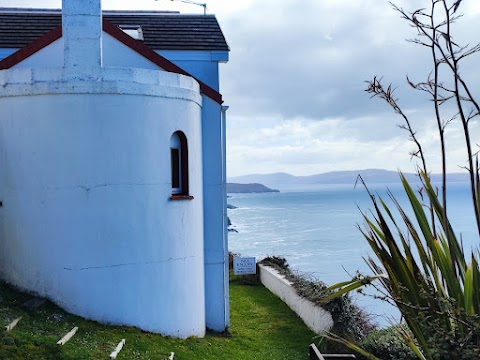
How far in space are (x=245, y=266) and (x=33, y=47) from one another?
413 inches

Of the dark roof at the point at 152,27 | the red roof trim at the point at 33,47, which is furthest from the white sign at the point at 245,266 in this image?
the red roof trim at the point at 33,47

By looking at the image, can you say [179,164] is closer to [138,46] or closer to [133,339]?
[138,46]

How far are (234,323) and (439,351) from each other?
10.2 metres

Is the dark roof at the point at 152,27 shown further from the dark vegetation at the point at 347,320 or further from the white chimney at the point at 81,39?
the dark vegetation at the point at 347,320

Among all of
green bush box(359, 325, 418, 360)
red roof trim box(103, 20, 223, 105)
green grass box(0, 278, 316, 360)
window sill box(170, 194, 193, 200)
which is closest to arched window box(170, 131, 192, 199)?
window sill box(170, 194, 193, 200)

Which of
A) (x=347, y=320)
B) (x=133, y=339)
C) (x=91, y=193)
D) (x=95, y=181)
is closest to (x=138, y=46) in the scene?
(x=95, y=181)

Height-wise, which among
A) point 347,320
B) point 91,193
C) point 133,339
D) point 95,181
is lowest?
point 347,320

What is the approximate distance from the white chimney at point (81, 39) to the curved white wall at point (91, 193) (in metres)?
0.25

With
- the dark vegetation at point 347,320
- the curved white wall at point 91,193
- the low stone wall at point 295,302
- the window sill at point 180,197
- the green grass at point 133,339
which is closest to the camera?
the green grass at point 133,339

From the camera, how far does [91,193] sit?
1062 cm

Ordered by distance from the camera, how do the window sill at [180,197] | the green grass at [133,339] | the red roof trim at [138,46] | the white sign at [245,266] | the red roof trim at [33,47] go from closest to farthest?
1. the green grass at [133,339]
2. the window sill at [180,197]
3. the red roof trim at [33,47]
4. the red roof trim at [138,46]
5. the white sign at [245,266]

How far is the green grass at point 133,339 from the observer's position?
8430 mm

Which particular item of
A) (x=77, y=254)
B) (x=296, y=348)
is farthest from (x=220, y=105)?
(x=296, y=348)

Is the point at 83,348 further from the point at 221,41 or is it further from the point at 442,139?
the point at 221,41
